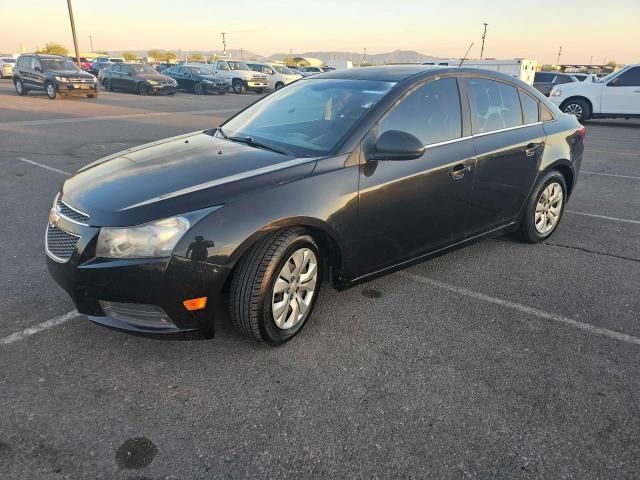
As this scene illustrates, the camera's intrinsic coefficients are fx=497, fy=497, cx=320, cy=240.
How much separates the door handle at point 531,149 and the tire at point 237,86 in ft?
83.4

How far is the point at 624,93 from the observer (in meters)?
15.1

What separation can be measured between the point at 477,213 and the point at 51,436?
3243mm

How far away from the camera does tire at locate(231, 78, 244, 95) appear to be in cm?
2784

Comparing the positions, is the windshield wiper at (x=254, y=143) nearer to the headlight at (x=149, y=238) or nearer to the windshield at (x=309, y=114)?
the windshield at (x=309, y=114)

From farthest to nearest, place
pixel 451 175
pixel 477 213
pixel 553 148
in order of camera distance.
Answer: pixel 553 148
pixel 477 213
pixel 451 175

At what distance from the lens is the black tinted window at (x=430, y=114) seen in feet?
11.2

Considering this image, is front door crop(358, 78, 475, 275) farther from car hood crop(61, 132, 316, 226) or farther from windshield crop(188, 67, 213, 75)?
windshield crop(188, 67, 213, 75)

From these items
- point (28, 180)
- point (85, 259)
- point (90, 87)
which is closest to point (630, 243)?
point (85, 259)

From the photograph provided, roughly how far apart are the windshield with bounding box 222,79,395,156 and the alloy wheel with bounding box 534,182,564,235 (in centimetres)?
219

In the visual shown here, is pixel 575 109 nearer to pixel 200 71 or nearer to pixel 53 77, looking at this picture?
pixel 53 77

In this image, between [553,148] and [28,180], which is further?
[28,180]

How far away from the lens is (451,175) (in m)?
3.66

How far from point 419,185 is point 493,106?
1269mm

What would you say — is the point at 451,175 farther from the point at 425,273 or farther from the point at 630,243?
the point at 630,243
